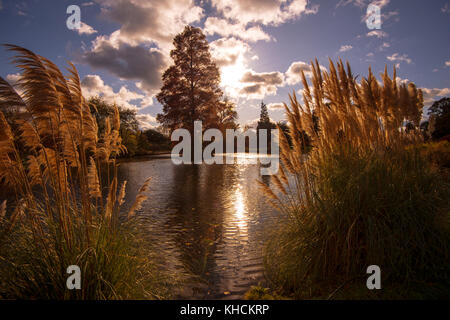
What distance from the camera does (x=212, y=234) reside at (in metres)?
4.79

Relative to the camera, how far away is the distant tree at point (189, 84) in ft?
89.0

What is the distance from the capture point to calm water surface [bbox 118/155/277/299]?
302 cm

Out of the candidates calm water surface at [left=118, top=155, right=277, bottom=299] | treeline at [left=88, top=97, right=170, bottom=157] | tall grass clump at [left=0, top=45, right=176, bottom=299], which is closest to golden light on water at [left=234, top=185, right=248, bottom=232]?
calm water surface at [left=118, top=155, right=277, bottom=299]

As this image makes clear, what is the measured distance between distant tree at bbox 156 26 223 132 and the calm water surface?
63.5ft

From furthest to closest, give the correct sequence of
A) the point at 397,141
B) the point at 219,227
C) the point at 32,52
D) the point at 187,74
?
the point at 187,74
the point at 219,227
the point at 397,141
the point at 32,52

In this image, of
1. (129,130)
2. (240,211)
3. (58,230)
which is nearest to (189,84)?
(129,130)

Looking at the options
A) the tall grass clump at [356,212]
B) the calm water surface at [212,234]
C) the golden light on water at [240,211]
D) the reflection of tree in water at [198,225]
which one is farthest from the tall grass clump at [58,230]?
the golden light on water at [240,211]

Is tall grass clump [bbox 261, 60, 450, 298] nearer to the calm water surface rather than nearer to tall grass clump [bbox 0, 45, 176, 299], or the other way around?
the calm water surface

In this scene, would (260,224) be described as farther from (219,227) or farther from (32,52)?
(32,52)

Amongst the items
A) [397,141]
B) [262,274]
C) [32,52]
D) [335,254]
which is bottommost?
[262,274]

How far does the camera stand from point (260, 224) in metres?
5.34
